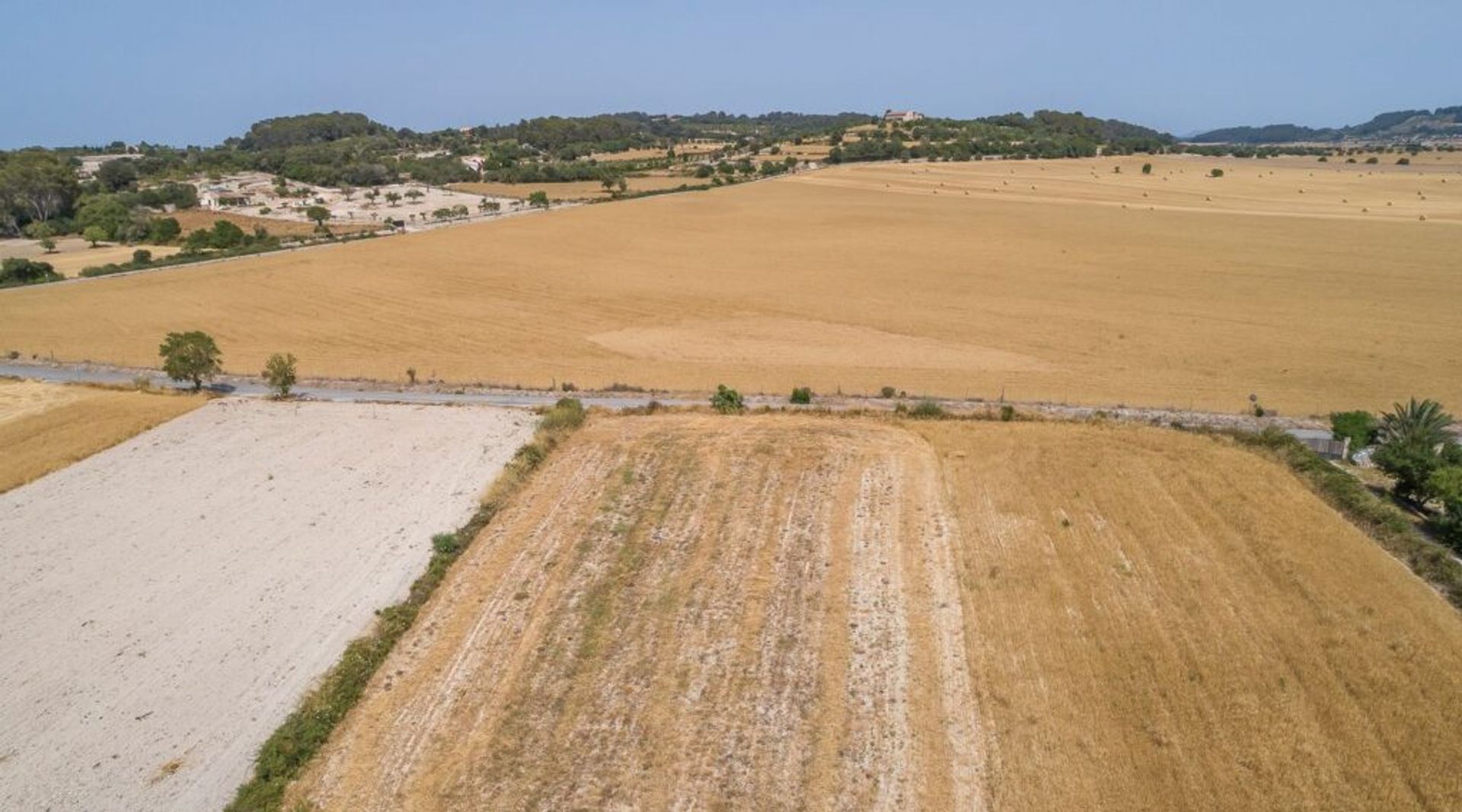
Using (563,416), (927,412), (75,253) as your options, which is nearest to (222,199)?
(75,253)

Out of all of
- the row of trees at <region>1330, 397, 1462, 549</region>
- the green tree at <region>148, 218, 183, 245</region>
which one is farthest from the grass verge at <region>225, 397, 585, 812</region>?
the green tree at <region>148, 218, 183, 245</region>

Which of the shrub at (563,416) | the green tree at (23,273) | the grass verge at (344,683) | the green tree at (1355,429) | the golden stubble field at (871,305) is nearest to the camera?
the grass verge at (344,683)

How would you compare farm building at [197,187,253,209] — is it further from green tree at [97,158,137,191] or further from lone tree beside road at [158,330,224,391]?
lone tree beside road at [158,330,224,391]

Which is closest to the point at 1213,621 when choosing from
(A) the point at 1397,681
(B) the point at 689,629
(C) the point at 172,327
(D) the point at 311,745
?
(A) the point at 1397,681

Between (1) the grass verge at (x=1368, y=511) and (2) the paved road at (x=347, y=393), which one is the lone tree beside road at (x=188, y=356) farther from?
(1) the grass verge at (x=1368, y=511)

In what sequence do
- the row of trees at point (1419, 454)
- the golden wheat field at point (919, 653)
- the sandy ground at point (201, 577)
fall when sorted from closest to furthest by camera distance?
1. the golden wheat field at point (919, 653)
2. the sandy ground at point (201, 577)
3. the row of trees at point (1419, 454)

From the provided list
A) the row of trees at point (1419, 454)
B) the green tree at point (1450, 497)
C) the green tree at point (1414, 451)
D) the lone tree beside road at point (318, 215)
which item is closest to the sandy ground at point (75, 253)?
the lone tree beside road at point (318, 215)

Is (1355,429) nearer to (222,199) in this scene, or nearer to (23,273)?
(23,273)

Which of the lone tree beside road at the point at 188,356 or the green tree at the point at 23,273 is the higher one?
the lone tree beside road at the point at 188,356
